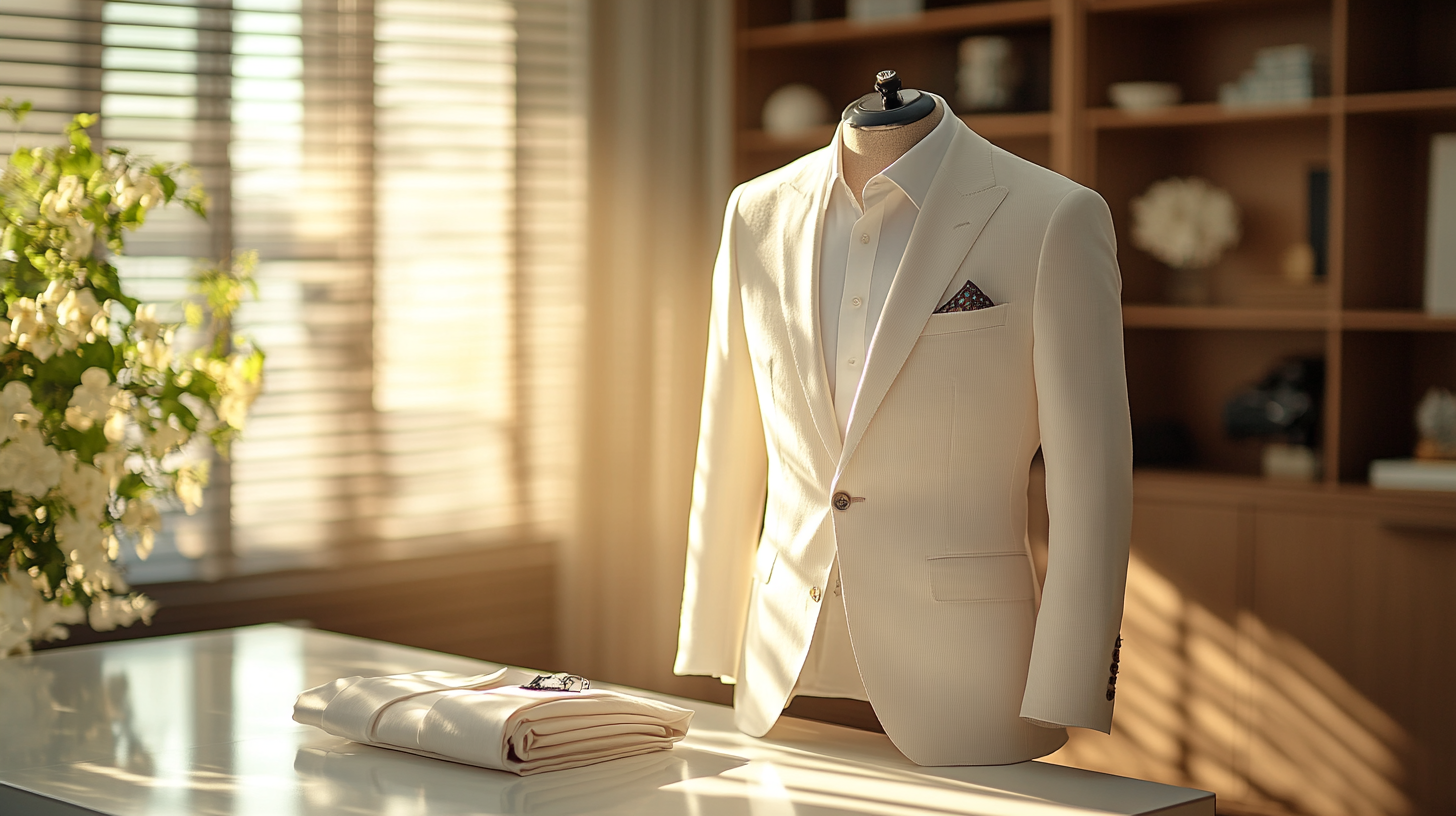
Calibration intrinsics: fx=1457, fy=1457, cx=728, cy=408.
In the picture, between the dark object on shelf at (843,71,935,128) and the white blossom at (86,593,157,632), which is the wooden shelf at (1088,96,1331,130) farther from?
the white blossom at (86,593,157,632)

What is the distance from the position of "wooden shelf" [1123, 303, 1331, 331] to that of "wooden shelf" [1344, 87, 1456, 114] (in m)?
0.41

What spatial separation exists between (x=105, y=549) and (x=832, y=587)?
98cm

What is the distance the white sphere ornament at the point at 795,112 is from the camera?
3670 mm

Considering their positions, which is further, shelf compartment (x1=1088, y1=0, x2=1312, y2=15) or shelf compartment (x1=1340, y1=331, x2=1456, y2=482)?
shelf compartment (x1=1088, y1=0, x2=1312, y2=15)

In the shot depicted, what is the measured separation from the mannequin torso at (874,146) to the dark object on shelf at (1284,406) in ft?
5.90

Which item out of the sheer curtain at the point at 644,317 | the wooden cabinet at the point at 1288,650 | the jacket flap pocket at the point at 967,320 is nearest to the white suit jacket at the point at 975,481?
the jacket flap pocket at the point at 967,320

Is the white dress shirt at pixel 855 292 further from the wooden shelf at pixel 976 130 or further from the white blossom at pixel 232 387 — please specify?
the wooden shelf at pixel 976 130

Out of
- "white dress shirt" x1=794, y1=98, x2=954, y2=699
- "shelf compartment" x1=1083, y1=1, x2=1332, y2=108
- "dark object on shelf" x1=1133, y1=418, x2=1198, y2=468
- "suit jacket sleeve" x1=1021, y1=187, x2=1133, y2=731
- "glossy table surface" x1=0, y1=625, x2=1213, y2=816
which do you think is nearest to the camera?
"glossy table surface" x1=0, y1=625, x2=1213, y2=816

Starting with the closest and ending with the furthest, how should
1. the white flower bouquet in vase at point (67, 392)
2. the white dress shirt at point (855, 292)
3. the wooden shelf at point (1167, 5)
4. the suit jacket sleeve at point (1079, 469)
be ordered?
the suit jacket sleeve at point (1079, 469), the white dress shirt at point (855, 292), the white flower bouquet in vase at point (67, 392), the wooden shelf at point (1167, 5)

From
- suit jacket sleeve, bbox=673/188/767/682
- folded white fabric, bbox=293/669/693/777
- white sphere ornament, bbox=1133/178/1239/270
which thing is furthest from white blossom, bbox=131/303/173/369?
white sphere ornament, bbox=1133/178/1239/270

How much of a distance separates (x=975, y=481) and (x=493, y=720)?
559 mm

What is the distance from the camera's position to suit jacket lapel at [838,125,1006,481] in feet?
5.10

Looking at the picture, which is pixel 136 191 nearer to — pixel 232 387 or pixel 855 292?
pixel 232 387

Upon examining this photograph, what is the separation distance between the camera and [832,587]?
1.61 metres
